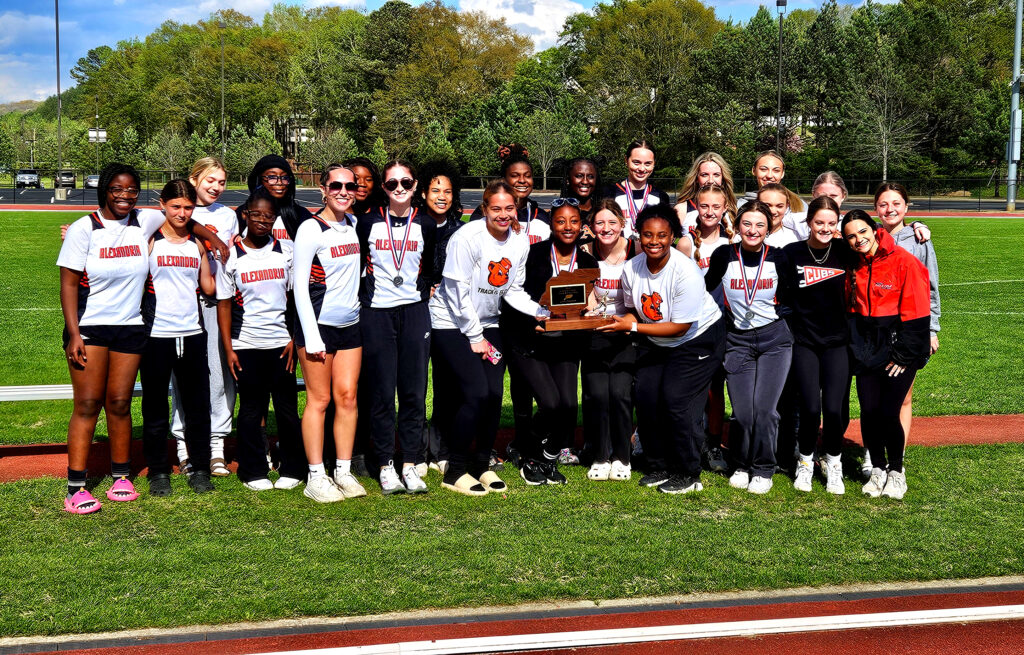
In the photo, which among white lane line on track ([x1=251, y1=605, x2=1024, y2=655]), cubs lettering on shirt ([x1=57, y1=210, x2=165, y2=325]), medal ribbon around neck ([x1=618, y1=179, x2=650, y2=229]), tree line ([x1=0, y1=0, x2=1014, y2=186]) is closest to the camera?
white lane line on track ([x1=251, y1=605, x2=1024, y2=655])

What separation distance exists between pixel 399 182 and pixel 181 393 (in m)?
2.10

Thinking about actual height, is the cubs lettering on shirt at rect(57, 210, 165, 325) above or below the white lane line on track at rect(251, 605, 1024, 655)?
above

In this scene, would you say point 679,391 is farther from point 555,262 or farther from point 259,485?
point 259,485

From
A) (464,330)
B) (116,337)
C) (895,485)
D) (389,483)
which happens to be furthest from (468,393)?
(895,485)

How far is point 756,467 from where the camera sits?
6367 millimetres

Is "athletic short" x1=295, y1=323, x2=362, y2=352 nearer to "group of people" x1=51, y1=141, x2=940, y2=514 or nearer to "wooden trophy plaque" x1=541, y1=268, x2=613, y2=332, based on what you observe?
"group of people" x1=51, y1=141, x2=940, y2=514

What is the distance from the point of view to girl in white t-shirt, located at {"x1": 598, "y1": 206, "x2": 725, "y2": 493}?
20.0ft

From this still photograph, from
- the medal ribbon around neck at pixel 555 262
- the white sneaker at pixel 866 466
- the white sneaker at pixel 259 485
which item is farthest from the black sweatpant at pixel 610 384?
the white sneaker at pixel 259 485

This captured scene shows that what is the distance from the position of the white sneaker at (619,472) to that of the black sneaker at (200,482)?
2743mm

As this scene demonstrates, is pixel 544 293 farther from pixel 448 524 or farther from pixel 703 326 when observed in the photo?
pixel 448 524

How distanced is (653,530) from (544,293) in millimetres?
1672

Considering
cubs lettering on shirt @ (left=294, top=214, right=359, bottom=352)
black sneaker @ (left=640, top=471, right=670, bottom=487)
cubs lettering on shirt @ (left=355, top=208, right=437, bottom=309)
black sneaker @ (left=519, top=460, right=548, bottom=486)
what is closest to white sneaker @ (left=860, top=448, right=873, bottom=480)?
black sneaker @ (left=640, top=471, right=670, bottom=487)

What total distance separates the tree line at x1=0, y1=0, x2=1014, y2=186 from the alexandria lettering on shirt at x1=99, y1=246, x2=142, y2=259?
149 ft

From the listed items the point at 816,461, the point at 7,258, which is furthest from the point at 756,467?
the point at 7,258
